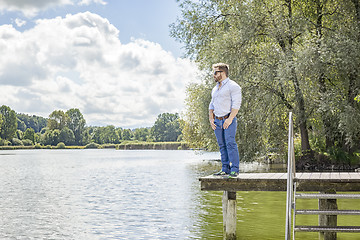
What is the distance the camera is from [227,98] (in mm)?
8555

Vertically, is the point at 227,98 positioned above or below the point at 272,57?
below

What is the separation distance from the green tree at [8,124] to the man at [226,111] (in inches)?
5000

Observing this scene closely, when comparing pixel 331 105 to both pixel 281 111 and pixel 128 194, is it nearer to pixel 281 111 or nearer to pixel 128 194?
pixel 281 111

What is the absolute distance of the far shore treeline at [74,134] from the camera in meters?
128

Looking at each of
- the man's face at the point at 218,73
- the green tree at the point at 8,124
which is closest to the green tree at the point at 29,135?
the green tree at the point at 8,124

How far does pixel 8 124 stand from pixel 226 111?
425 feet

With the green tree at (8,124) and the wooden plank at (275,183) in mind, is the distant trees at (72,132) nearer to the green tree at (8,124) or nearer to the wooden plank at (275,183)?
the green tree at (8,124)

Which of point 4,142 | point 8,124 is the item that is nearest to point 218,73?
point 4,142

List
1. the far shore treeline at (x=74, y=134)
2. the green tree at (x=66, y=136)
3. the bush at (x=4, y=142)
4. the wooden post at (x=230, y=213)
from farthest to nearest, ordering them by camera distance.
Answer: the green tree at (x=66, y=136) → the far shore treeline at (x=74, y=134) → the bush at (x=4, y=142) → the wooden post at (x=230, y=213)

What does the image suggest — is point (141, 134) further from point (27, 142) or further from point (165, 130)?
point (27, 142)

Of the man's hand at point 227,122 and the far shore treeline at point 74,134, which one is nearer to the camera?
the man's hand at point 227,122

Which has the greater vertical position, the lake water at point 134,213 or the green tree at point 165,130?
the green tree at point 165,130

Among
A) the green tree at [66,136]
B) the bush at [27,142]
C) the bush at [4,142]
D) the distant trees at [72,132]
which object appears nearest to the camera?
the bush at [4,142]

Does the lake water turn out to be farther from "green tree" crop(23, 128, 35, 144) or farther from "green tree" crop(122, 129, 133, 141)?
"green tree" crop(122, 129, 133, 141)
